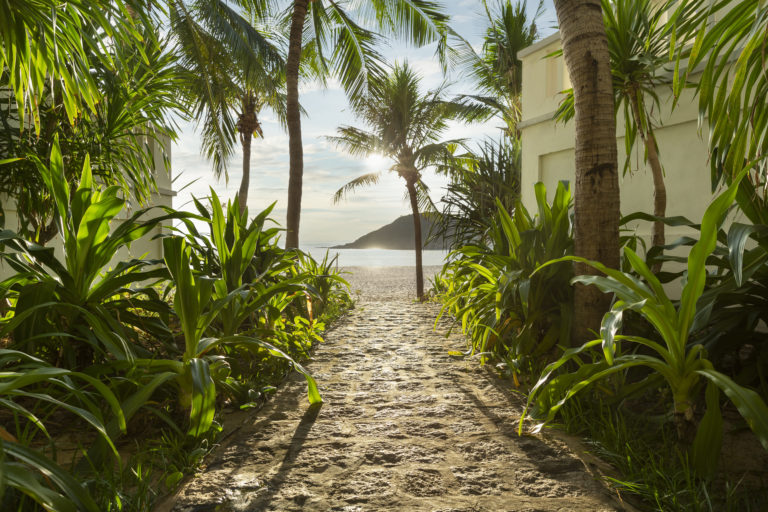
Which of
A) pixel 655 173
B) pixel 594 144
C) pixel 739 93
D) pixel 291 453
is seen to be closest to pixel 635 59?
pixel 655 173

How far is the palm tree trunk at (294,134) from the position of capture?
595 centimetres

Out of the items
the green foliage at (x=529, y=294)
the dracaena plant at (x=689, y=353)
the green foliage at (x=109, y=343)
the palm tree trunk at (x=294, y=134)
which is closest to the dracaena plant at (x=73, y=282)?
the green foliage at (x=109, y=343)

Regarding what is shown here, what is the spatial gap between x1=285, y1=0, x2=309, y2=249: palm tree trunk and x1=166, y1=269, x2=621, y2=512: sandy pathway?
10.7ft

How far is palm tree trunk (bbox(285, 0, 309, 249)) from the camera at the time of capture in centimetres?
595

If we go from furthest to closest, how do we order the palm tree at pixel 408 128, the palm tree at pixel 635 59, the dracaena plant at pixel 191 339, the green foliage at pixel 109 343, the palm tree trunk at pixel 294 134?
the palm tree at pixel 408 128 < the palm tree trunk at pixel 294 134 < the palm tree at pixel 635 59 < the dracaena plant at pixel 191 339 < the green foliage at pixel 109 343

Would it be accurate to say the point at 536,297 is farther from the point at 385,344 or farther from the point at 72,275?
the point at 72,275

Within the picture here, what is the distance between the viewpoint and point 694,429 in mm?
1666

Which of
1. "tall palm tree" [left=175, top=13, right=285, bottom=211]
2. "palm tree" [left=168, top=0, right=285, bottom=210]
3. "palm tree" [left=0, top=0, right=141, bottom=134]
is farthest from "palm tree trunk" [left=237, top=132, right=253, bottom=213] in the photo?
"palm tree" [left=0, top=0, right=141, bottom=134]

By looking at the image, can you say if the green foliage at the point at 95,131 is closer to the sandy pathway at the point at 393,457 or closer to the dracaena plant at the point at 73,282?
the dracaena plant at the point at 73,282

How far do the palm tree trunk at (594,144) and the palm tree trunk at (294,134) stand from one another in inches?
164

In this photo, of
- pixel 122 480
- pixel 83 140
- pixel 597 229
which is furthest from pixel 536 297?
pixel 83 140

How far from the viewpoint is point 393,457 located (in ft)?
6.32

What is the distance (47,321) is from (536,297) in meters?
2.79

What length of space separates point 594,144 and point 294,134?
4.48 metres
